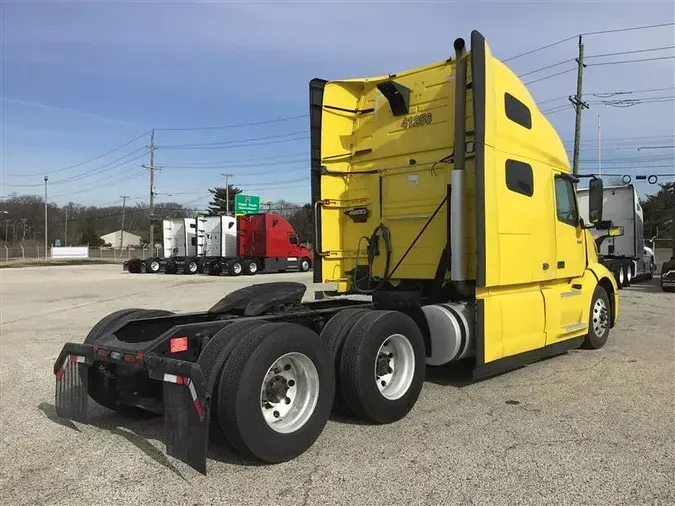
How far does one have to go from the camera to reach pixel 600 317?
8547 mm

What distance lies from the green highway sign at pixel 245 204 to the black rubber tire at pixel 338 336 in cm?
5039

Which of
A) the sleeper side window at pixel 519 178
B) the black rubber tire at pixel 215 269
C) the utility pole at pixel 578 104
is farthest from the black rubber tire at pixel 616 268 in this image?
the black rubber tire at pixel 215 269

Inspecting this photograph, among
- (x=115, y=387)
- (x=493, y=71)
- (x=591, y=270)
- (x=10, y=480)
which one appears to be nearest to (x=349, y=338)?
(x=115, y=387)

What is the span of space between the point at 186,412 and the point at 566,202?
5.89 metres

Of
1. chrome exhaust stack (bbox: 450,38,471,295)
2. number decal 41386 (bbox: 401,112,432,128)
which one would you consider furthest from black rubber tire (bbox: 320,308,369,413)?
number decal 41386 (bbox: 401,112,432,128)

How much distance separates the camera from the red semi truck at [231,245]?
114ft

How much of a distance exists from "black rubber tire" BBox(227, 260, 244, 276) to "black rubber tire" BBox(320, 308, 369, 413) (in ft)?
94.0

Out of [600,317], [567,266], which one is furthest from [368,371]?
[600,317]

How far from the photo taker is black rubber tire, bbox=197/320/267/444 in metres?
3.91

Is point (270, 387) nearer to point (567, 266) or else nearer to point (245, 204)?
point (567, 266)

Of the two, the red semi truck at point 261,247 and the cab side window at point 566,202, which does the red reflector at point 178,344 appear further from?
the red semi truck at point 261,247

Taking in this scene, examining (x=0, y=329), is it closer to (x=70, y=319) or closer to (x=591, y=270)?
(x=70, y=319)

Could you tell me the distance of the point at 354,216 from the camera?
7.58 m

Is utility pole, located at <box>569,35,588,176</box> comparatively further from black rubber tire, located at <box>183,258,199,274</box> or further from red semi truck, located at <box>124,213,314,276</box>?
black rubber tire, located at <box>183,258,199,274</box>
